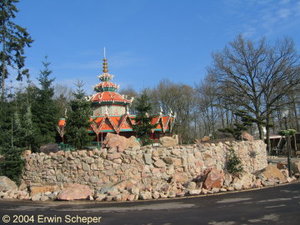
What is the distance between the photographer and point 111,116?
24812mm

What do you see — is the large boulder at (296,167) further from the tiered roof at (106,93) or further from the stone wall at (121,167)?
the tiered roof at (106,93)

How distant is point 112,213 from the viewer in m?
7.86

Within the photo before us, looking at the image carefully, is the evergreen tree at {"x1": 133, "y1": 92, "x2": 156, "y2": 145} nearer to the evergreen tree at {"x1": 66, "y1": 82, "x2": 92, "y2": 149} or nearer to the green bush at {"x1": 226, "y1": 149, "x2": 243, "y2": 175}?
the evergreen tree at {"x1": 66, "y1": 82, "x2": 92, "y2": 149}

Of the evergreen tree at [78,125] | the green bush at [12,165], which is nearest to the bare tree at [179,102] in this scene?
the evergreen tree at [78,125]

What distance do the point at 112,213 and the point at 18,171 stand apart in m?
8.51

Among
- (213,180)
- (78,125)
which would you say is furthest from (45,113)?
(213,180)

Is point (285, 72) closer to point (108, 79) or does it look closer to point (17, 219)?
point (108, 79)

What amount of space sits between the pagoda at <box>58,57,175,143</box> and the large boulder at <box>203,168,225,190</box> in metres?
12.0

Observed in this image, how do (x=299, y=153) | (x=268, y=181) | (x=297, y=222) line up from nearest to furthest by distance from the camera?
1. (x=297, y=222)
2. (x=268, y=181)
3. (x=299, y=153)

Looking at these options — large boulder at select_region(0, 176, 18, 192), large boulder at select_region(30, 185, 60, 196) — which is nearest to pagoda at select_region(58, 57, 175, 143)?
large boulder at select_region(0, 176, 18, 192)

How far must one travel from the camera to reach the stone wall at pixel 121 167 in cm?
1273

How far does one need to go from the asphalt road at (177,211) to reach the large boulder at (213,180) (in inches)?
33.0

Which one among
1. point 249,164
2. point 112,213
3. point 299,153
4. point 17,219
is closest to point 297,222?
point 112,213

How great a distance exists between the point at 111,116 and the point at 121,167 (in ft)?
40.7
